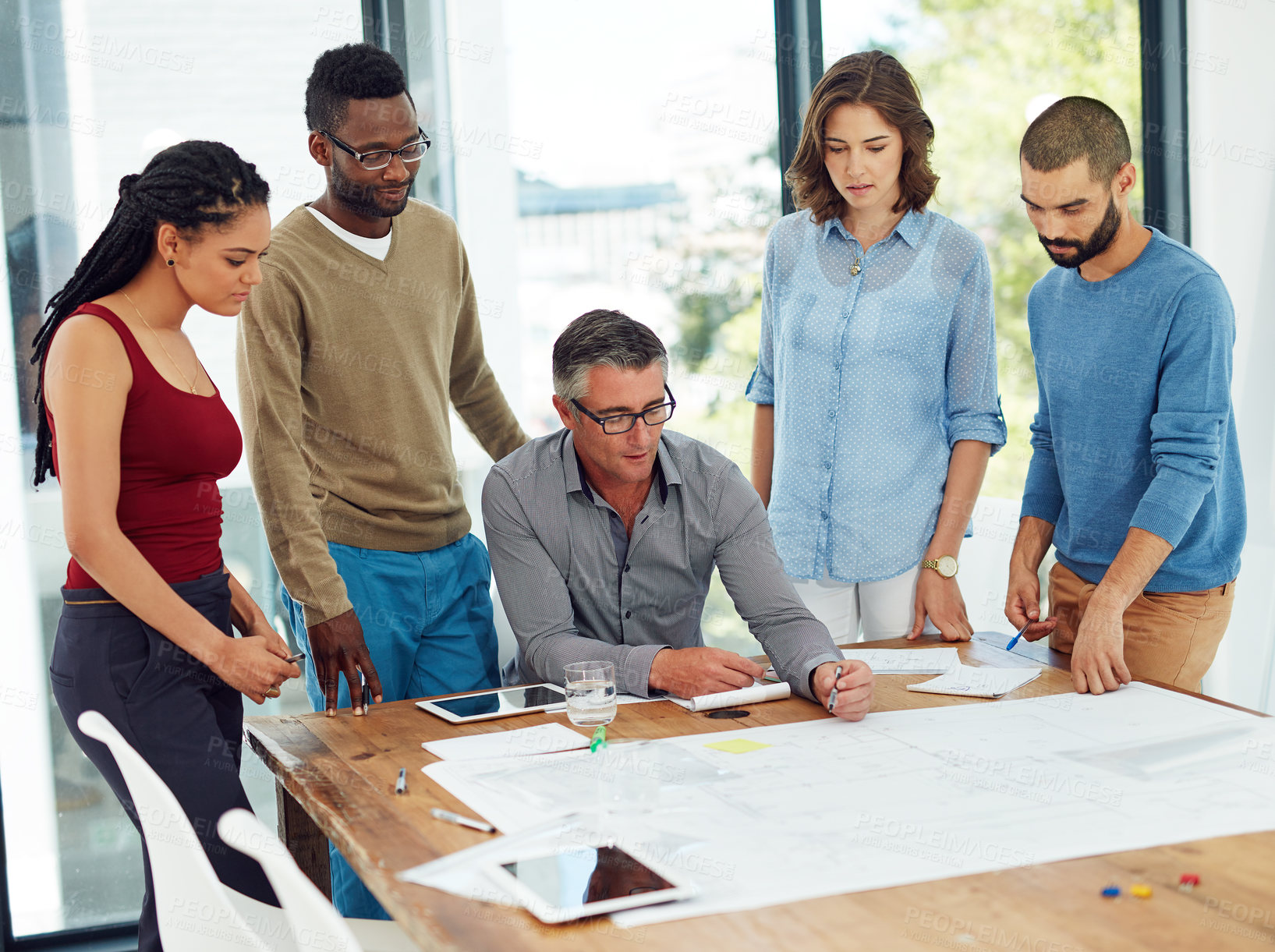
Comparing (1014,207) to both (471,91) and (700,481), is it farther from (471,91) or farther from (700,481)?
(700,481)

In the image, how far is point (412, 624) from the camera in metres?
2.23

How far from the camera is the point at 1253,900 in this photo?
1.14m

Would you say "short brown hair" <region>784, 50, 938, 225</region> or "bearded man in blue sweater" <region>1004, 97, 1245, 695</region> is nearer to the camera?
"bearded man in blue sweater" <region>1004, 97, 1245, 695</region>

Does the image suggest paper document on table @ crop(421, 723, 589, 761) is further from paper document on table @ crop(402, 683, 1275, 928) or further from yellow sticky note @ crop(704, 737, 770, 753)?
yellow sticky note @ crop(704, 737, 770, 753)

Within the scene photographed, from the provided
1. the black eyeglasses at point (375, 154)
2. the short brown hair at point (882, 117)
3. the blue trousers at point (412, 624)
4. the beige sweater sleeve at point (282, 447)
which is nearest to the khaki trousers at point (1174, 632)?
the short brown hair at point (882, 117)

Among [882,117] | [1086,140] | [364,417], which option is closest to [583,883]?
[364,417]

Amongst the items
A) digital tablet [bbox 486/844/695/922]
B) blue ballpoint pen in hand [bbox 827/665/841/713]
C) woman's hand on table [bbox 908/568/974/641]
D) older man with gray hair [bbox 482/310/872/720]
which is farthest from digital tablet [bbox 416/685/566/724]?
woman's hand on table [bbox 908/568/974/641]

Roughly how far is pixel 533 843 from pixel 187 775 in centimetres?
63

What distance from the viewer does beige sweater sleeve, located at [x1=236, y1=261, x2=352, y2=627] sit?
6.43 ft

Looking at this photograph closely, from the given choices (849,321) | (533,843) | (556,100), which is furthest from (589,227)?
(533,843)

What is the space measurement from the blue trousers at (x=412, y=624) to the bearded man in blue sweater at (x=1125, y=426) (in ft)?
3.51

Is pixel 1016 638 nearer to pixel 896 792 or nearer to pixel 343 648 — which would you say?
pixel 896 792

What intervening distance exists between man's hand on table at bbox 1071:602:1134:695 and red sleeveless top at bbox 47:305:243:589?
4.60ft

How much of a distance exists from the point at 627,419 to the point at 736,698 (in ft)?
1.68
